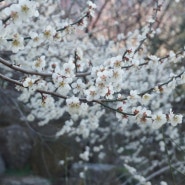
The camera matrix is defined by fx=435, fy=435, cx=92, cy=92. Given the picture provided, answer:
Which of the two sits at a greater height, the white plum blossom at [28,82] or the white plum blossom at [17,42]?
the white plum blossom at [17,42]

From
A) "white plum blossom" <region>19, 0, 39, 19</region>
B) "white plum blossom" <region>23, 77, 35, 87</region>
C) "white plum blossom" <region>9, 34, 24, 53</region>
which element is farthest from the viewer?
"white plum blossom" <region>23, 77, 35, 87</region>

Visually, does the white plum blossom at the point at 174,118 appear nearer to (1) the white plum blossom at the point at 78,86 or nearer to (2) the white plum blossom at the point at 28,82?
(1) the white plum blossom at the point at 78,86

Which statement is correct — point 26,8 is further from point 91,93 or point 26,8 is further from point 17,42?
point 91,93

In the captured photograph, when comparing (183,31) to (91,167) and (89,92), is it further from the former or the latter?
(89,92)

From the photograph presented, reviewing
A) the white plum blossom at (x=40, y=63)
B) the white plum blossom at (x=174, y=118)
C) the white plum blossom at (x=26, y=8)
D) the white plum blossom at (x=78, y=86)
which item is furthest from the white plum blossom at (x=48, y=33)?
the white plum blossom at (x=174, y=118)

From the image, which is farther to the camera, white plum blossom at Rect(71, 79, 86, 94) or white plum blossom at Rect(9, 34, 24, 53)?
white plum blossom at Rect(71, 79, 86, 94)

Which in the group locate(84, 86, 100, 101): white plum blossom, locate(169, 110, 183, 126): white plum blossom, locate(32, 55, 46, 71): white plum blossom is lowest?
locate(169, 110, 183, 126): white plum blossom

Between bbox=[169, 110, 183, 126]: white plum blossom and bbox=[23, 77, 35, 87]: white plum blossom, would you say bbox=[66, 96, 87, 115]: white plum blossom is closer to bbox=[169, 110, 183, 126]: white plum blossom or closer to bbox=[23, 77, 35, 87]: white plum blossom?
bbox=[23, 77, 35, 87]: white plum blossom

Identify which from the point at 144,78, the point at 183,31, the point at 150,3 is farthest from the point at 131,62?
the point at 183,31

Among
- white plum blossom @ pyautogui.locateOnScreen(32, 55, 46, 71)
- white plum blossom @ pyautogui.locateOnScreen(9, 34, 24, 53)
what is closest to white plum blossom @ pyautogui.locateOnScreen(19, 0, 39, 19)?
white plum blossom @ pyautogui.locateOnScreen(9, 34, 24, 53)

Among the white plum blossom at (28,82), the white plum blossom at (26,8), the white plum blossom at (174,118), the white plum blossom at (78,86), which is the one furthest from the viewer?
the white plum blossom at (78,86)

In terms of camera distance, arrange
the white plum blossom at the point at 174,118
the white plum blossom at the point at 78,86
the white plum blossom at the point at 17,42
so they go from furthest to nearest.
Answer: the white plum blossom at the point at 78,86
the white plum blossom at the point at 174,118
the white plum blossom at the point at 17,42

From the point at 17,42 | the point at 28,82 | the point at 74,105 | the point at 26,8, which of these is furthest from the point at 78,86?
the point at 26,8
